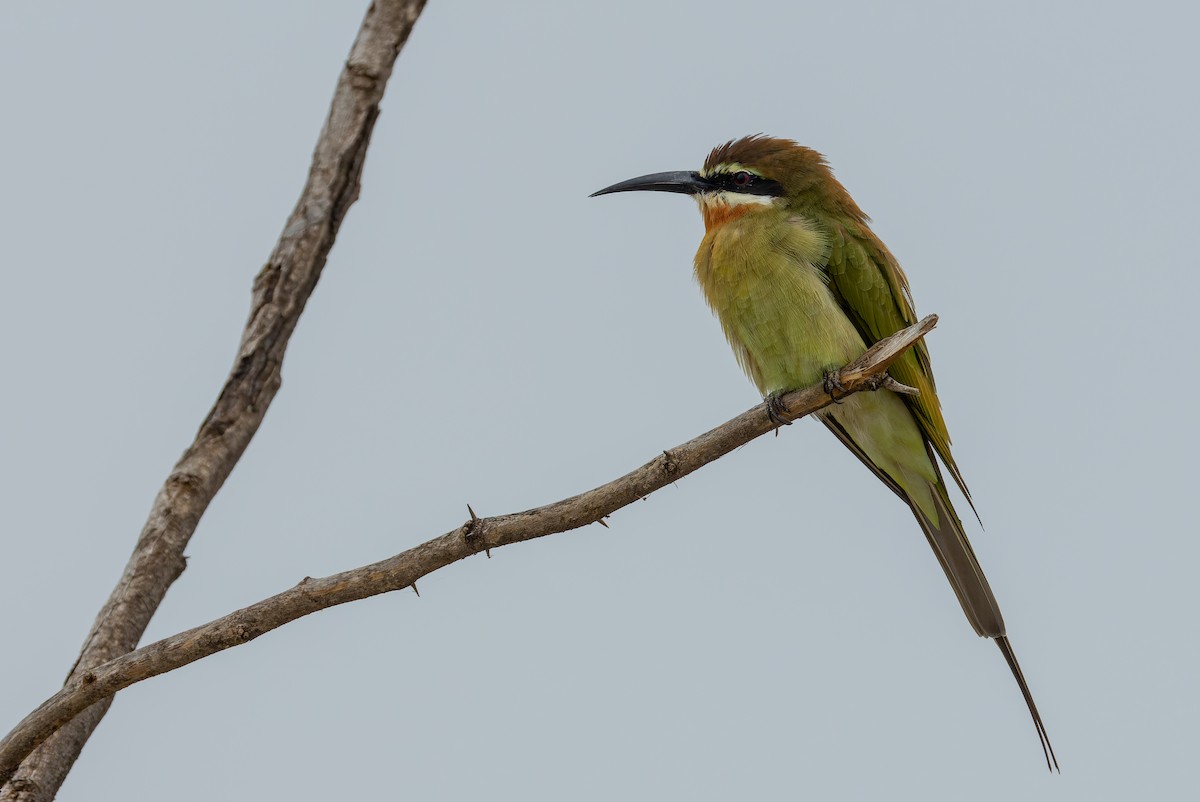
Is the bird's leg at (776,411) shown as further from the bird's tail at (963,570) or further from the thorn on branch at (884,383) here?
the bird's tail at (963,570)

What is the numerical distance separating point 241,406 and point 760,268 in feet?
5.59

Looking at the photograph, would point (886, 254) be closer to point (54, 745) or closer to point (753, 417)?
point (753, 417)

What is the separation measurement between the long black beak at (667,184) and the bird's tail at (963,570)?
4.48 feet

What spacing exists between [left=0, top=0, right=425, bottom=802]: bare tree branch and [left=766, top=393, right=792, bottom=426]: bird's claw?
157 cm

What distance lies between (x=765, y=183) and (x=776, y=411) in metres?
1.26

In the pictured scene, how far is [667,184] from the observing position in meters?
4.71

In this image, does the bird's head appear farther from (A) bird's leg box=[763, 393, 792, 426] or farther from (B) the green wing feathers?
(A) bird's leg box=[763, 393, 792, 426]

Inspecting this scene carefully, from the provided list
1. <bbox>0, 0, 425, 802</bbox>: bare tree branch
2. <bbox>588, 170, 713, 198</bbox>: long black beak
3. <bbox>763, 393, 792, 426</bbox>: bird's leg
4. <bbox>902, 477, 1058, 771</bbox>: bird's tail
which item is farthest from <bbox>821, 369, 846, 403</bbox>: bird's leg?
<bbox>0, 0, 425, 802</bbox>: bare tree branch

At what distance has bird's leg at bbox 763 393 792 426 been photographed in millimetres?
3268

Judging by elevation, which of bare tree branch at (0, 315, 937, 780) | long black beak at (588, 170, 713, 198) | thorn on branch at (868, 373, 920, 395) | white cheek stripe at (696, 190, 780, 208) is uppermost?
long black beak at (588, 170, 713, 198)

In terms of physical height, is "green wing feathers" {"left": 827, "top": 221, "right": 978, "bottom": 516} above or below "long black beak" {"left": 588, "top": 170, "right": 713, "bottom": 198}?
below

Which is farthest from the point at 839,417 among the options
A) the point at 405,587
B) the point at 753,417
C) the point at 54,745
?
the point at 54,745

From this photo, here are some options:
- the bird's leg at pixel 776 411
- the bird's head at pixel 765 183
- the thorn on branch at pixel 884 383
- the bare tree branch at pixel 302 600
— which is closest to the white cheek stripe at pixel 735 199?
the bird's head at pixel 765 183

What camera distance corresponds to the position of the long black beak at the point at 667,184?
461 centimetres
